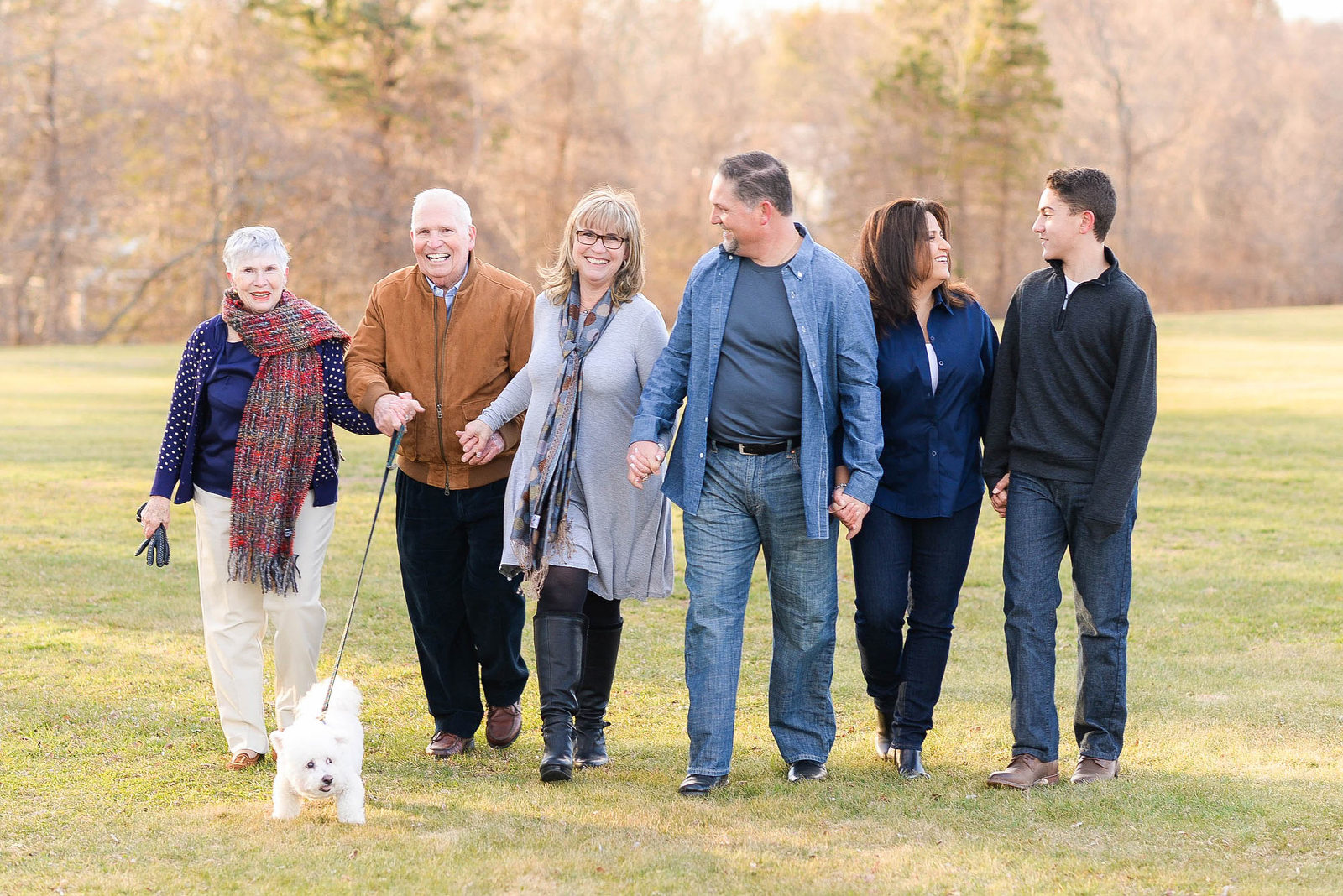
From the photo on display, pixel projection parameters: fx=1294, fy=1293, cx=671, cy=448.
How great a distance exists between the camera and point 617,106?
134 ft

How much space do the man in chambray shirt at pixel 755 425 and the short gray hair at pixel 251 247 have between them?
4.47 ft

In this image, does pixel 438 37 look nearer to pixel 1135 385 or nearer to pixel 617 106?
pixel 617 106

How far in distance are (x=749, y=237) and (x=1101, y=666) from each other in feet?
6.14

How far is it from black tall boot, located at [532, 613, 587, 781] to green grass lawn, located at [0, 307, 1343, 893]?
0.09 m

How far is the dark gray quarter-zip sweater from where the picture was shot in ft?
13.5

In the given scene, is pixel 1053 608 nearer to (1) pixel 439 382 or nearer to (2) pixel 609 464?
(2) pixel 609 464

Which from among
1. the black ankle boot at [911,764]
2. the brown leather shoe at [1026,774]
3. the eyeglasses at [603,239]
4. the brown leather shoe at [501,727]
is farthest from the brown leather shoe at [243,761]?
the brown leather shoe at [1026,774]

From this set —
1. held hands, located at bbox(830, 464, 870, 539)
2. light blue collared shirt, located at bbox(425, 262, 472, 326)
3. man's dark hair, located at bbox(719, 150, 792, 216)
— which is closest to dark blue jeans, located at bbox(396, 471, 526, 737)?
light blue collared shirt, located at bbox(425, 262, 472, 326)

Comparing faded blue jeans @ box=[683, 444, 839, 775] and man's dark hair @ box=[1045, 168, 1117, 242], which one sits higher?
man's dark hair @ box=[1045, 168, 1117, 242]

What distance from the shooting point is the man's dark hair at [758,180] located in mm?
4098

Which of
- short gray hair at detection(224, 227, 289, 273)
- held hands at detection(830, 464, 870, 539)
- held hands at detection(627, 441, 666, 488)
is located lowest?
held hands at detection(830, 464, 870, 539)

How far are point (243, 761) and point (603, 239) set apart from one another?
7.28 feet

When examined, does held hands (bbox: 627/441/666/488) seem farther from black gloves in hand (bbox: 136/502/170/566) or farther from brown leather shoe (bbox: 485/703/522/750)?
black gloves in hand (bbox: 136/502/170/566)

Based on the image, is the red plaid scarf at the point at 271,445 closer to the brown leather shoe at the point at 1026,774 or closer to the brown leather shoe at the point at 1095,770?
the brown leather shoe at the point at 1026,774
